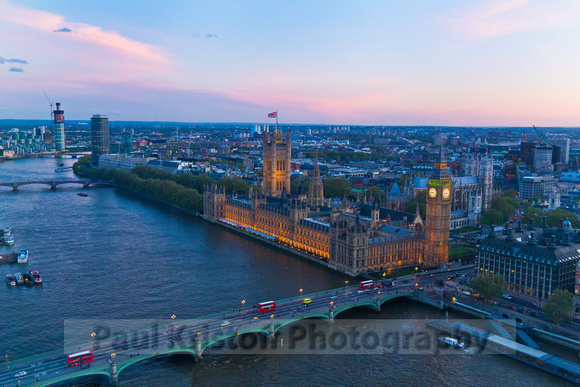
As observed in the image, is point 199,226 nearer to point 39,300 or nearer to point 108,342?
point 39,300

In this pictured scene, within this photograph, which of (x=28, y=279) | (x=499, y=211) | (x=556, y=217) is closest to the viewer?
(x=28, y=279)

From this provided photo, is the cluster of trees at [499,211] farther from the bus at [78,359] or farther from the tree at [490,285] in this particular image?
the bus at [78,359]

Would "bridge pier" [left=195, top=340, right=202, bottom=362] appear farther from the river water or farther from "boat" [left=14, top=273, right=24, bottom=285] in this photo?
"boat" [left=14, top=273, right=24, bottom=285]

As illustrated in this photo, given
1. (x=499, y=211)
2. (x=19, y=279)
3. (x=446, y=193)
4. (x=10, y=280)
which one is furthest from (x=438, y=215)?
(x=10, y=280)

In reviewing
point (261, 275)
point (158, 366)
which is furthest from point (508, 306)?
point (158, 366)

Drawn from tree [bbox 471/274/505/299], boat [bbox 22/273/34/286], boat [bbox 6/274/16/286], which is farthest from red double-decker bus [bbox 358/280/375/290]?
boat [bbox 6/274/16/286]

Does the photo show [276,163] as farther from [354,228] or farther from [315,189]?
[354,228]

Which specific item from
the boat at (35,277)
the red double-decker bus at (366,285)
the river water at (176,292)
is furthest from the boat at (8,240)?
the red double-decker bus at (366,285)
